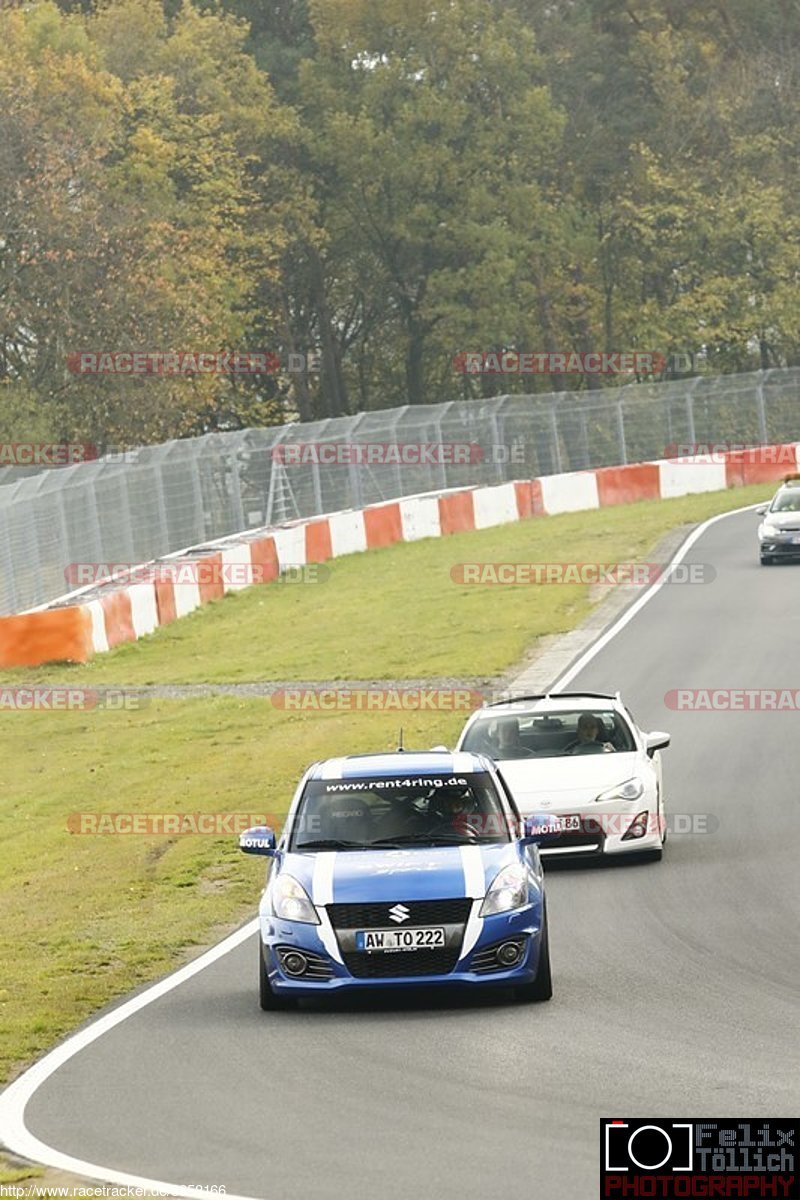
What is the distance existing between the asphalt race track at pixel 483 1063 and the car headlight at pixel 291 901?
1.91 feet

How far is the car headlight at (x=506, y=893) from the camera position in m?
12.8

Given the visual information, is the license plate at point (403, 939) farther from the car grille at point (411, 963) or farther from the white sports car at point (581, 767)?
the white sports car at point (581, 767)

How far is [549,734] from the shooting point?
20.0 metres

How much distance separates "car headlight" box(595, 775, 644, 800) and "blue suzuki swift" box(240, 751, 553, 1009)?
4.73m

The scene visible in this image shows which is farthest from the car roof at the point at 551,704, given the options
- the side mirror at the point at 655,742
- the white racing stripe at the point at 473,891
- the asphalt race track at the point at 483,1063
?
the white racing stripe at the point at 473,891

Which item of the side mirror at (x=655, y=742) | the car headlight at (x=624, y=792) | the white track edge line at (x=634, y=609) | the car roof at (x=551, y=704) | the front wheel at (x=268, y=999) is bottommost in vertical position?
the white track edge line at (x=634, y=609)

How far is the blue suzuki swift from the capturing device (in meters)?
12.7

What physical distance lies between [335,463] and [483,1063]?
118 feet

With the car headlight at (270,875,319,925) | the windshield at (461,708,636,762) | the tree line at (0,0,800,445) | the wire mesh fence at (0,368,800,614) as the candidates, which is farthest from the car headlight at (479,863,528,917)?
the tree line at (0,0,800,445)

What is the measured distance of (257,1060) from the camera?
11.5 m

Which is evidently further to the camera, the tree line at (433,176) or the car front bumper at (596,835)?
the tree line at (433,176)

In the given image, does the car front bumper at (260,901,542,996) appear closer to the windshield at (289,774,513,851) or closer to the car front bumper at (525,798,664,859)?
the windshield at (289,774,513,851)

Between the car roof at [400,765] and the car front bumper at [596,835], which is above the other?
the car roof at [400,765]

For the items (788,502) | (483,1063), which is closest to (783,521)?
(788,502)
